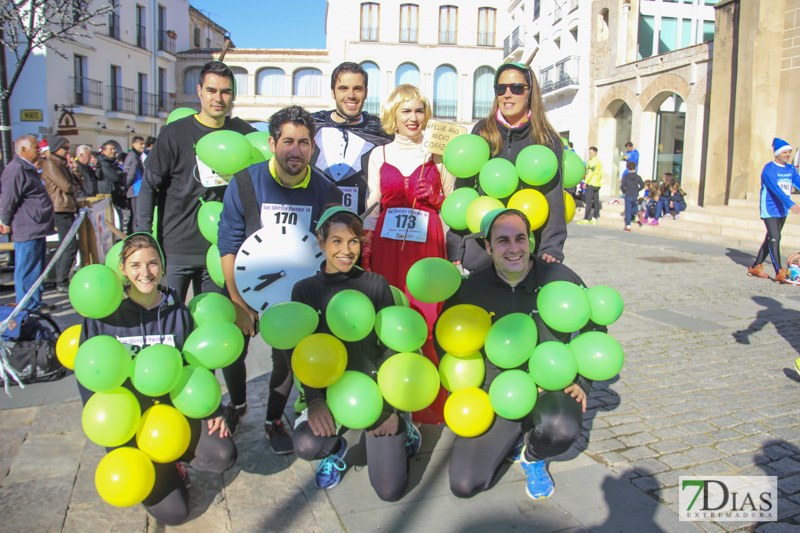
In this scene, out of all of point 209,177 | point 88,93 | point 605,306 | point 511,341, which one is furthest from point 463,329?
point 88,93

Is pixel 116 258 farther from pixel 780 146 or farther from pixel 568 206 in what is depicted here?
pixel 780 146

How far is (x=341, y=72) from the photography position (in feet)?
12.6

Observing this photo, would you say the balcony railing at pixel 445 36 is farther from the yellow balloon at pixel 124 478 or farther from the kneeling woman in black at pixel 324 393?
the yellow balloon at pixel 124 478

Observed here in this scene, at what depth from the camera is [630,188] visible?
→ 1526cm

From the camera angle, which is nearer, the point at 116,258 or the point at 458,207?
the point at 116,258

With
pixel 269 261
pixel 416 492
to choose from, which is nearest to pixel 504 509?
pixel 416 492

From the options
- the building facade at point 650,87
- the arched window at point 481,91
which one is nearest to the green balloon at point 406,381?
the building facade at point 650,87

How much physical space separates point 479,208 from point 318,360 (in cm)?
122

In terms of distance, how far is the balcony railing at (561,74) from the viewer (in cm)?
2467

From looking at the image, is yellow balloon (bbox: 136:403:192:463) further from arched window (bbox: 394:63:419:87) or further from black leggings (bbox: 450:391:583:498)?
arched window (bbox: 394:63:419:87)

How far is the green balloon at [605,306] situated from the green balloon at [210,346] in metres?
1.72

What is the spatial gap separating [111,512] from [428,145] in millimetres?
2457

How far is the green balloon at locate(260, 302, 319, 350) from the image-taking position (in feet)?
8.54

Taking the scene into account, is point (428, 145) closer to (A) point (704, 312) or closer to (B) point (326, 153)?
(B) point (326, 153)
